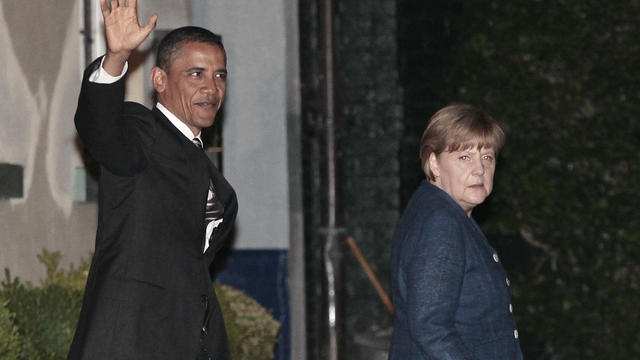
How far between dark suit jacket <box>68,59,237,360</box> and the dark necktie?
18 cm

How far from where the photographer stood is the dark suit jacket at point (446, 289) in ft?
12.6

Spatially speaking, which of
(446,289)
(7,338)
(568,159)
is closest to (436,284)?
(446,289)

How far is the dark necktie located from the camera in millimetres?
4273

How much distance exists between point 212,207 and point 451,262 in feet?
3.21

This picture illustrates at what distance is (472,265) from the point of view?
157 inches

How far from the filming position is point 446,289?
152 inches

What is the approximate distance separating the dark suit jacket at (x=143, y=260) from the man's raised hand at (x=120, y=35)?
8.7 inches

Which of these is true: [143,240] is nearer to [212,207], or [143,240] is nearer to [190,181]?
[190,181]

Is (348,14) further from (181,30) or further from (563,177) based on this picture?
(181,30)

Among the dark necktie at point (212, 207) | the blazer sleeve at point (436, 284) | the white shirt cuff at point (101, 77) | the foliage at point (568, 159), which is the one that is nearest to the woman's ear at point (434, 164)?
the blazer sleeve at point (436, 284)

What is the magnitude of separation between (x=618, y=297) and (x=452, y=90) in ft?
7.19

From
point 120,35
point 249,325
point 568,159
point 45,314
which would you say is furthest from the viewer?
point 568,159

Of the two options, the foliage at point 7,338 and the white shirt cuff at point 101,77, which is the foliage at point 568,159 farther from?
the white shirt cuff at point 101,77

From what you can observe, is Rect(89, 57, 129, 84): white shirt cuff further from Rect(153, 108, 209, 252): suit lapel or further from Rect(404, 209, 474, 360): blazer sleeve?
Rect(404, 209, 474, 360): blazer sleeve
